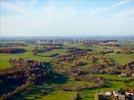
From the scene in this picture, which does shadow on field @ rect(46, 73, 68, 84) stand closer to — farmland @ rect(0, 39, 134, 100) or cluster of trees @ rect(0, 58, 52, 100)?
farmland @ rect(0, 39, 134, 100)

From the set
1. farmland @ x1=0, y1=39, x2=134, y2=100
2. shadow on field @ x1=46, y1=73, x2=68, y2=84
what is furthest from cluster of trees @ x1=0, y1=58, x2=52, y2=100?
shadow on field @ x1=46, y1=73, x2=68, y2=84

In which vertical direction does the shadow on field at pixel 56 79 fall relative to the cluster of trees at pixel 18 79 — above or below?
below

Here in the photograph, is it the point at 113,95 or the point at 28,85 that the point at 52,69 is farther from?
the point at 113,95

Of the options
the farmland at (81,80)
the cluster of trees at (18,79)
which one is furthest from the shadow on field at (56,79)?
the cluster of trees at (18,79)

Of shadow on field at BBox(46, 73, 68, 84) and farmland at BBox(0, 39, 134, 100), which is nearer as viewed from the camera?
farmland at BBox(0, 39, 134, 100)

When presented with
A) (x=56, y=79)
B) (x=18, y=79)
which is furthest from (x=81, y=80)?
(x=18, y=79)

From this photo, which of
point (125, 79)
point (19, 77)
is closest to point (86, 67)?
point (125, 79)

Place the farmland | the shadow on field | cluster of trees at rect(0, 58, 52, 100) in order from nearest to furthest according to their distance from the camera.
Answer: the farmland, cluster of trees at rect(0, 58, 52, 100), the shadow on field

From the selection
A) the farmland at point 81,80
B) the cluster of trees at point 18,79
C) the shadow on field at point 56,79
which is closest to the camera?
the farmland at point 81,80

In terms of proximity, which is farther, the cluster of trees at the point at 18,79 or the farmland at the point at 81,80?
the cluster of trees at the point at 18,79

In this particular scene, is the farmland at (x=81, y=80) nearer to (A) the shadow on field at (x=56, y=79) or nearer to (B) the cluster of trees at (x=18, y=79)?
(A) the shadow on field at (x=56, y=79)

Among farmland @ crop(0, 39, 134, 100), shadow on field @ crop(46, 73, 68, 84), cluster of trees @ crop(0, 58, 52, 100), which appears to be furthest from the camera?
shadow on field @ crop(46, 73, 68, 84)
